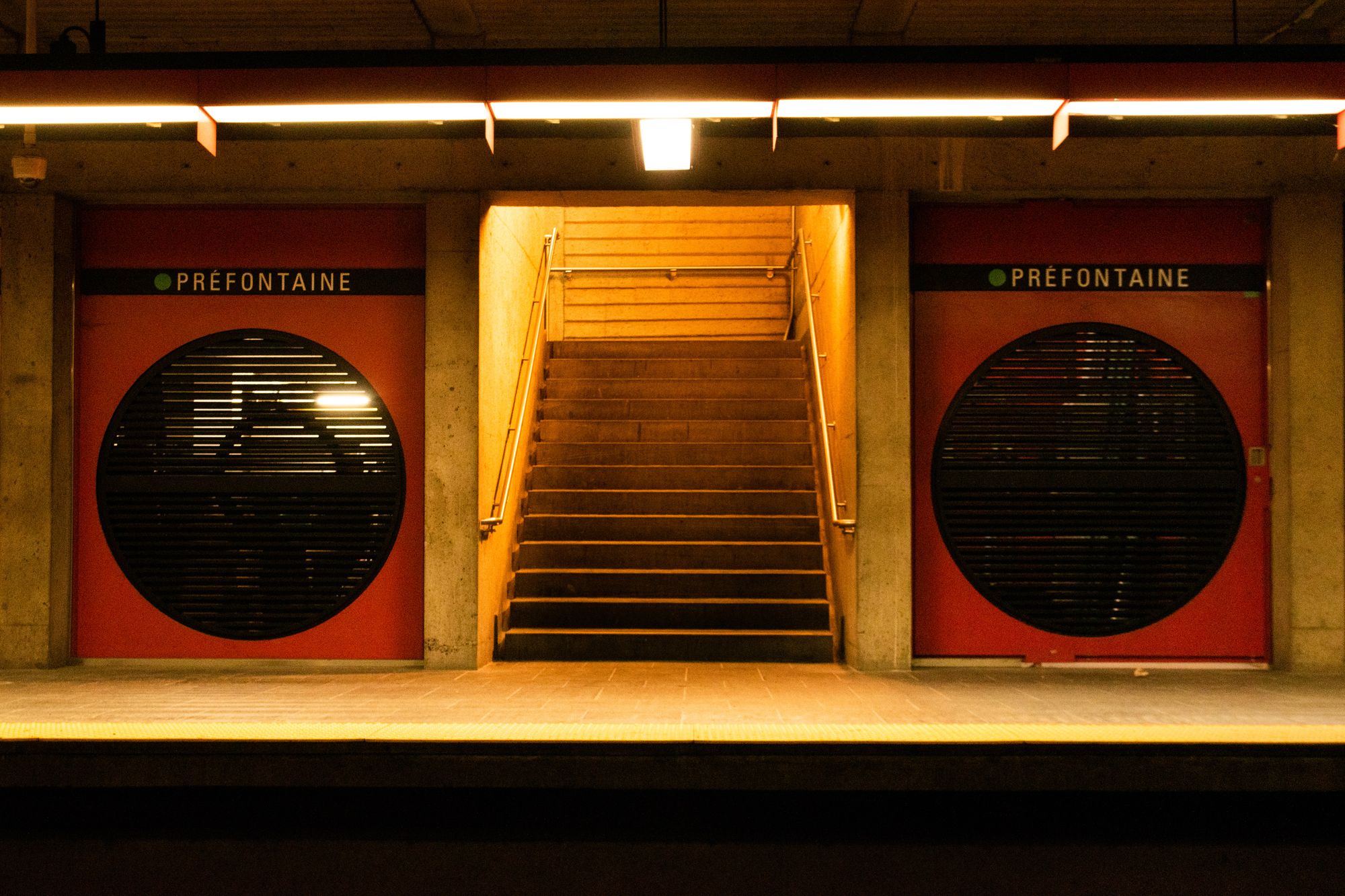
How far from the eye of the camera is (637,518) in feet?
24.6

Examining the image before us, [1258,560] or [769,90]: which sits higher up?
[769,90]

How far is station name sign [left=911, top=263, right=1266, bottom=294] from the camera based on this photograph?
627 cm

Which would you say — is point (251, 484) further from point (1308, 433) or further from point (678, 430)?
point (1308, 433)

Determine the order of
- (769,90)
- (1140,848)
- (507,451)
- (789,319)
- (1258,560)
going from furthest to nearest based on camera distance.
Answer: (789,319), (507,451), (1258,560), (769,90), (1140,848)

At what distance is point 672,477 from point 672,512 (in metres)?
0.40

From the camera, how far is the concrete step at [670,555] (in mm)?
7141

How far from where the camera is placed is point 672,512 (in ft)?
25.2

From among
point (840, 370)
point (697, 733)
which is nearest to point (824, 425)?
point (840, 370)

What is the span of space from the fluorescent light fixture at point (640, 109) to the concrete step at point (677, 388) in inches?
180

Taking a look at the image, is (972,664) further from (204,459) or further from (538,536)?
(204,459)

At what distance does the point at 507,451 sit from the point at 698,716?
319 centimetres

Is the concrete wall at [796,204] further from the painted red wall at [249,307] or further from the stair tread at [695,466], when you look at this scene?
the stair tread at [695,466]

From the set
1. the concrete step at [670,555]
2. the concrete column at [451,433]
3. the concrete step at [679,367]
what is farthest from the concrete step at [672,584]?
the concrete step at [679,367]

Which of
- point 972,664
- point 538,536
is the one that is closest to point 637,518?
Result: point 538,536
